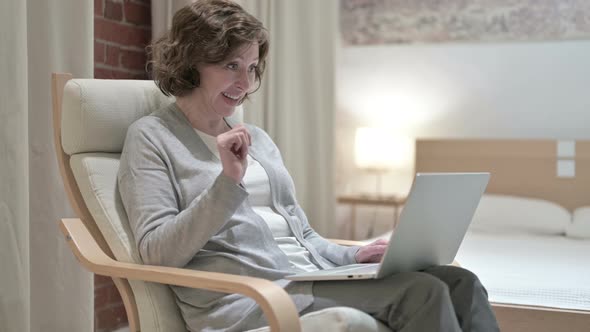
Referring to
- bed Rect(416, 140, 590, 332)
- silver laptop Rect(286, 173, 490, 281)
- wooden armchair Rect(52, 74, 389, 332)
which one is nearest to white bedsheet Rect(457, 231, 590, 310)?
bed Rect(416, 140, 590, 332)

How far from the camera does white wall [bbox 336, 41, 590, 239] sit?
4.08 m

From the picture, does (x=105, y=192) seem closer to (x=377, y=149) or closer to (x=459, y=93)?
(x=377, y=149)

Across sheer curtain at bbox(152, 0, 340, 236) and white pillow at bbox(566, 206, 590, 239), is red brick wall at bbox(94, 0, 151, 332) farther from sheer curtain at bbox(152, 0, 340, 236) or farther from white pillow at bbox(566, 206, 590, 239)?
white pillow at bbox(566, 206, 590, 239)

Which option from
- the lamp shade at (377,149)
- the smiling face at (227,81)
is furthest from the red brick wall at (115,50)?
the lamp shade at (377,149)

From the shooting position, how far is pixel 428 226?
4.80ft

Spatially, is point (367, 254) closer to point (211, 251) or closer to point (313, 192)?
point (211, 251)

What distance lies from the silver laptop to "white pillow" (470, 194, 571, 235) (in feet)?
6.97

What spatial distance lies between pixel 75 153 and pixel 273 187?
1.61ft

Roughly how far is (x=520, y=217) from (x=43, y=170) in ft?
8.07

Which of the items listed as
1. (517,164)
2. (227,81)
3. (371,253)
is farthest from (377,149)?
(227,81)

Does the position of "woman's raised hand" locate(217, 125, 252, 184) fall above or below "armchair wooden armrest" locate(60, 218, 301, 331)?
above

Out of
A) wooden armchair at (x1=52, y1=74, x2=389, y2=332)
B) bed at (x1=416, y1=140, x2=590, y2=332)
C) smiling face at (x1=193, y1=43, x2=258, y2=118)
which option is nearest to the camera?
wooden armchair at (x1=52, y1=74, x2=389, y2=332)

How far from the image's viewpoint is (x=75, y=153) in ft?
5.62

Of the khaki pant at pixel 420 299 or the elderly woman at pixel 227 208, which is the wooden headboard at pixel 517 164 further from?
the khaki pant at pixel 420 299
